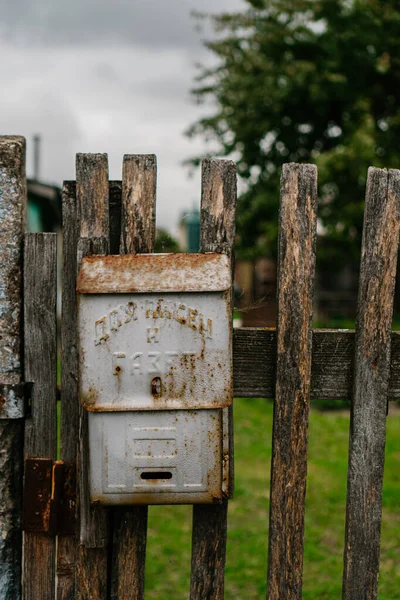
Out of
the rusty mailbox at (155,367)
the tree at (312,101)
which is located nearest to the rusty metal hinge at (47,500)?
the rusty mailbox at (155,367)

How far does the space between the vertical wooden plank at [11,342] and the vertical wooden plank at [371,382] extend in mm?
987

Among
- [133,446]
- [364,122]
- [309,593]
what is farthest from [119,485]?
[364,122]

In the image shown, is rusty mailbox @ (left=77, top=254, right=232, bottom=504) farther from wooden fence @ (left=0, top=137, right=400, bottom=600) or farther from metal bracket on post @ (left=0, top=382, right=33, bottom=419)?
metal bracket on post @ (left=0, top=382, right=33, bottom=419)

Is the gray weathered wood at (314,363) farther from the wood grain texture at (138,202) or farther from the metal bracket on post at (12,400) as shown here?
the metal bracket on post at (12,400)

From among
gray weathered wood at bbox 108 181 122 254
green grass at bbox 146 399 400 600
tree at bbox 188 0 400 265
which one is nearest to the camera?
gray weathered wood at bbox 108 181 122 254

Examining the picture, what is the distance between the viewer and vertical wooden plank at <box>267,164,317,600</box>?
74.4 inches

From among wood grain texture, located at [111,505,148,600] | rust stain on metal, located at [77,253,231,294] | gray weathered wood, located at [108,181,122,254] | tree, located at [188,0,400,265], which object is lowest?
wood grain texture, located at [111,505,148,600]

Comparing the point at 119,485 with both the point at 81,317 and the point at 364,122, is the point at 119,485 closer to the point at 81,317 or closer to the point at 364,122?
the point at 81,317

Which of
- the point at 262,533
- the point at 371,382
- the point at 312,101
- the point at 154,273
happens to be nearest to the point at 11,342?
the point at 154,273

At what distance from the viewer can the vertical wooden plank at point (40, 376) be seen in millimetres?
2025

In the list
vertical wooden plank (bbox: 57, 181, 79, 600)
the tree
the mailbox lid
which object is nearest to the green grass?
vertical wooden plank (bbox: 57, 181, 79, 600)

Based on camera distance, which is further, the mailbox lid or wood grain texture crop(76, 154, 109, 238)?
wood grain texture crop(76, 154, 109, 238)

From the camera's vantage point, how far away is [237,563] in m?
4.16

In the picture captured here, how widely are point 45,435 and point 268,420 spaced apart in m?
6.38
